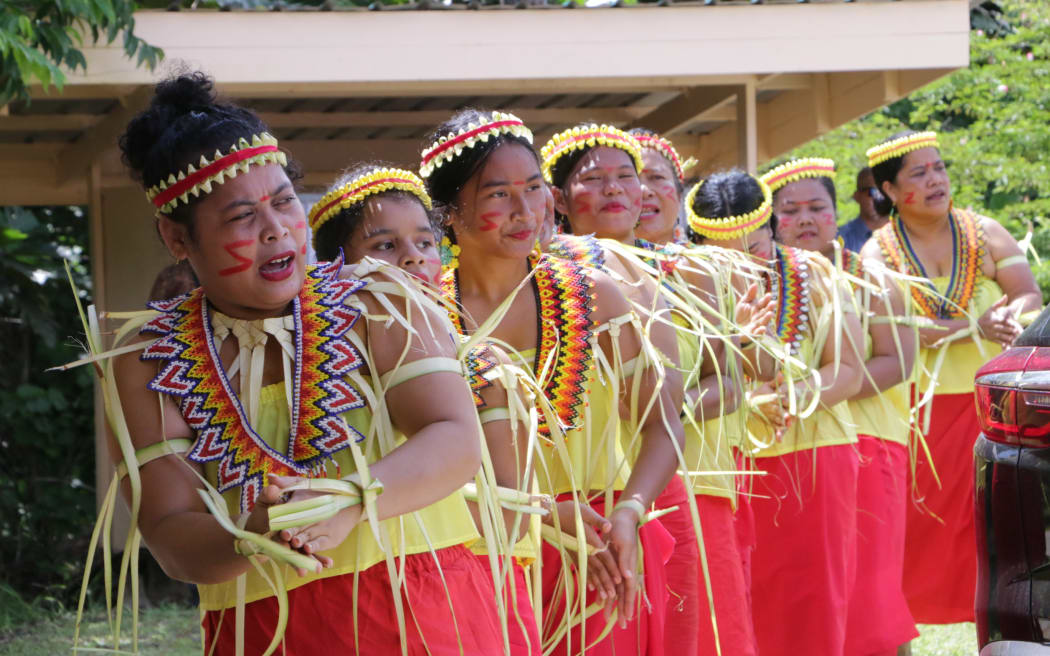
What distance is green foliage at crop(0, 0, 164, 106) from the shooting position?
6.02m

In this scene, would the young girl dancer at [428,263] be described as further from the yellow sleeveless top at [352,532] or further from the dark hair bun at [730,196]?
the dark hair bun at [730,196]

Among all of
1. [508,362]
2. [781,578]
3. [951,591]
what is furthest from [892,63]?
[508,362]

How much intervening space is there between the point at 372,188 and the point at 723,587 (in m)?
1.72

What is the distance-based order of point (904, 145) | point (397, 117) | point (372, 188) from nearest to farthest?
point (372, 188) → point (904, 145) → point (397, 117)

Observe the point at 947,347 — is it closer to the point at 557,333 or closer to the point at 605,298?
the point at 605,298

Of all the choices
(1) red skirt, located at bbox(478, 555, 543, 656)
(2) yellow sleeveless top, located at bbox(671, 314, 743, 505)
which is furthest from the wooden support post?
(1) red skirt, located at bbox(478, 555, 543, 656)

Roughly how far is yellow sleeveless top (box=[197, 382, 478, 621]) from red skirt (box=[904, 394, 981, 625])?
456cm

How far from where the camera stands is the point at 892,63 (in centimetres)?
814

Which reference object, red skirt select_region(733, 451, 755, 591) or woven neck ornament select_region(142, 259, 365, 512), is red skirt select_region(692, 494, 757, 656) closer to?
red skirt select_region(733, 451, 755, 591)

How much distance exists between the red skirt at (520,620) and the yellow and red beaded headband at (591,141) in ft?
6.34

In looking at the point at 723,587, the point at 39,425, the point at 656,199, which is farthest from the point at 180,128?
the point at 39,425

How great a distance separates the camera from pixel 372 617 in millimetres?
2480

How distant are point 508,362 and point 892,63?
5555 millimetres

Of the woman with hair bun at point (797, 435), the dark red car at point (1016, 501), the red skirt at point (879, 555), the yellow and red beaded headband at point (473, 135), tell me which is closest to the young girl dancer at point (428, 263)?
the yellow and red beaded headband at point (473, 135)
